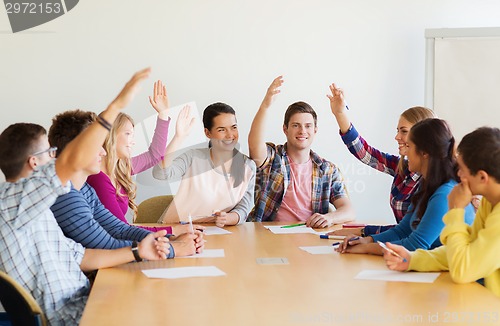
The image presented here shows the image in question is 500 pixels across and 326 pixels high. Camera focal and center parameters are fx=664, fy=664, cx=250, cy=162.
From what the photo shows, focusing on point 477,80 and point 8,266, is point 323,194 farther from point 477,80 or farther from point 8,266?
point 8,266

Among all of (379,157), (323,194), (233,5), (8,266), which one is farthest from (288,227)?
(233,5)

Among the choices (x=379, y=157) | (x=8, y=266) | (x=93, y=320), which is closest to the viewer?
(x=93, y=320)

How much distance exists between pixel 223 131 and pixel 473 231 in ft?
6.35

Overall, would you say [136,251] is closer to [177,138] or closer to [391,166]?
[177,138]

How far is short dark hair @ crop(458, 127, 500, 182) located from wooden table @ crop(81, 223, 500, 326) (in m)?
0.39

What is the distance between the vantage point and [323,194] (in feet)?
13.2

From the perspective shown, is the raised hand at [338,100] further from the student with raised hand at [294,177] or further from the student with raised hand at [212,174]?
the student with raised hand at [212,174]

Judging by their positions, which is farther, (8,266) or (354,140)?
(354,140)

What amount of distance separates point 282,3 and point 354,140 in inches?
58.9

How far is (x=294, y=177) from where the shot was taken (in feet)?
13.3

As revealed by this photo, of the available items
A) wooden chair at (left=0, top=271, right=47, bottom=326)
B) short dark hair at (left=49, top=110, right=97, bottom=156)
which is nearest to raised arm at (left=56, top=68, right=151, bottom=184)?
wooden chair at (left=0, top=271, right=47, bottom=326)

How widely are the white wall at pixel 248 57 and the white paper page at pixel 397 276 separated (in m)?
2.63

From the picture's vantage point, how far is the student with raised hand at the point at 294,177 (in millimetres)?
3980

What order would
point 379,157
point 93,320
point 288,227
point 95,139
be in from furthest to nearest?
point 379,157 → point 288,227 → point 95,139 → point 93,320
